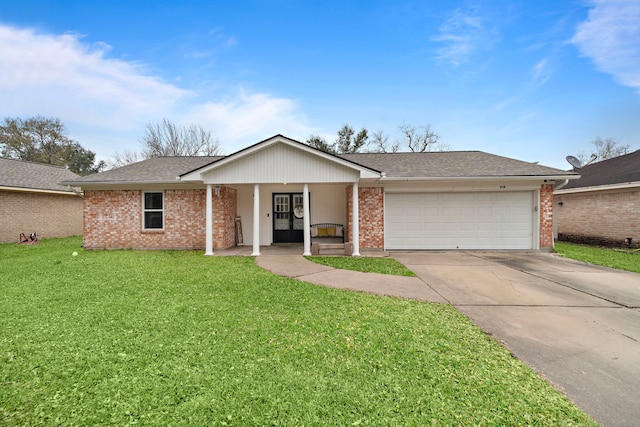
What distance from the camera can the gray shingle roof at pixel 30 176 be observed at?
44.4ft

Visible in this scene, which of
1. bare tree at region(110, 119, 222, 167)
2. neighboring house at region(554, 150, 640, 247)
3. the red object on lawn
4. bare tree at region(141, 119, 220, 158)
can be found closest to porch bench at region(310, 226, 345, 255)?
neighboring house at region(554, 150, 640, 247)

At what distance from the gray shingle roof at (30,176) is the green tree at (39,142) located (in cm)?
1415

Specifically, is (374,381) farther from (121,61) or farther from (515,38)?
(121,61)

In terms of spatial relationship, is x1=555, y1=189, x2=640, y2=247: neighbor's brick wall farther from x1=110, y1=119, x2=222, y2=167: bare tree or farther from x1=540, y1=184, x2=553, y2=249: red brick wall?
x1=110, y1=119, x2=222, y2=167: bare tree

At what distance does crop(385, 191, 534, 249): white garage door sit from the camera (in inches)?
399

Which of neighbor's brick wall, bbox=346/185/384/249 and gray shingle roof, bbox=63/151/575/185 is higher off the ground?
gray shingle roof, bbox=63/151/575/185

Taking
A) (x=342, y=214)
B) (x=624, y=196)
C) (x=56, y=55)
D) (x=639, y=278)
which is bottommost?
(x=639, y=278)

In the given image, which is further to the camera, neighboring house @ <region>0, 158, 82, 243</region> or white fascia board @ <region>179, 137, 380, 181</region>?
neighboring house @ <region>0, 158, 82, 243</region>

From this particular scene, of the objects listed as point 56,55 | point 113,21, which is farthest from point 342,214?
point 56,55

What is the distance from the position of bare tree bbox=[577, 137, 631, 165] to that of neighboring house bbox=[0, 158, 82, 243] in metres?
47.1

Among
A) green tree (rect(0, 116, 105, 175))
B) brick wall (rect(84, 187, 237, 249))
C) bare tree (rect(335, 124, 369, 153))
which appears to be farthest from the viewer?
bare tree (rect(335, 124, 369, 153))

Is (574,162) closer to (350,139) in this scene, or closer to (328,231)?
(328,231)

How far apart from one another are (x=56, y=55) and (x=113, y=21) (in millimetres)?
2898

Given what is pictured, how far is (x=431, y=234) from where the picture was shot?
406 inches
